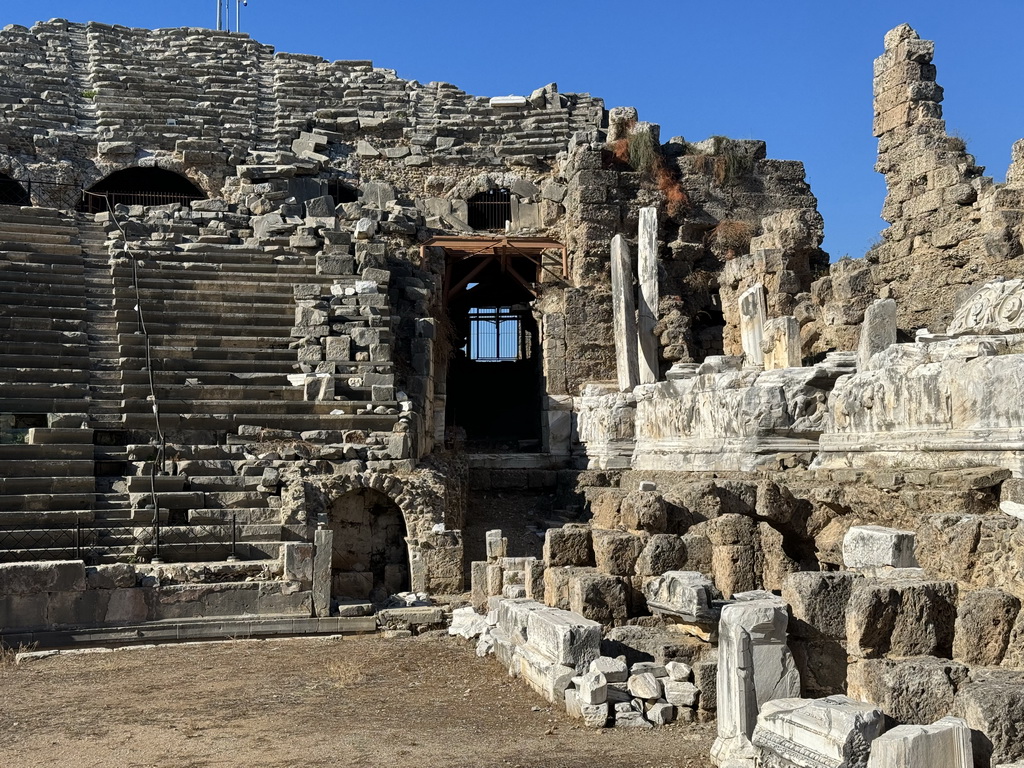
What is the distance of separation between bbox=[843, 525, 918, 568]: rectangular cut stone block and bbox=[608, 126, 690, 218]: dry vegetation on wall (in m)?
16.4

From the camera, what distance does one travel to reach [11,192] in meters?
23.2

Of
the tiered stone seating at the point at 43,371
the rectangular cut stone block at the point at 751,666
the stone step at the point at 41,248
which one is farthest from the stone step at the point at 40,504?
the rectangular cut stone block at the point at 751,666

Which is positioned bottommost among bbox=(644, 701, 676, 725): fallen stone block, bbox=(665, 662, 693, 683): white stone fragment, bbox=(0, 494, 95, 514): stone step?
bbox=(644, 701, 676, 725): fallen stone block

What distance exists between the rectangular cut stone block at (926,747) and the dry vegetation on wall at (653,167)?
18.8 m

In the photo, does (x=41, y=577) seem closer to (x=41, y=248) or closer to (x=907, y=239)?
(x=41, y=248)

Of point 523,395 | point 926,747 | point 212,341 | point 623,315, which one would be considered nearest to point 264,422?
point 212,341

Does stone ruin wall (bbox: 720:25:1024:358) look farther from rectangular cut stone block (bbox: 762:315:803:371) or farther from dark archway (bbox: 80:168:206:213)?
dark archway (bbox: 80:168:206:213)

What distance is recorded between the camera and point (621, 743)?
20.6 feet

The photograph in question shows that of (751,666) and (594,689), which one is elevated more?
(751,666)

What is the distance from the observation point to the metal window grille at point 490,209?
2388 centimetres

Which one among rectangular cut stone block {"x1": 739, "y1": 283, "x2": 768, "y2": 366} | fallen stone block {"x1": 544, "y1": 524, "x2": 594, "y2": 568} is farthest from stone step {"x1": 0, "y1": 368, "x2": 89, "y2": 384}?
rectangular cut stone block {"x1": 739, "y1": 283, "x2": 768, "y2": 366}

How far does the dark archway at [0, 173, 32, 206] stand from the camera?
2297 cm

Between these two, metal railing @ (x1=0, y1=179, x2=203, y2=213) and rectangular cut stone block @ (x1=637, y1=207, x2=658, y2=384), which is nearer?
rectangular cut stone block @ (x1=637, y1=207, x2=658, y2=384)

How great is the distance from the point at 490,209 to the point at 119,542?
13.8 m
